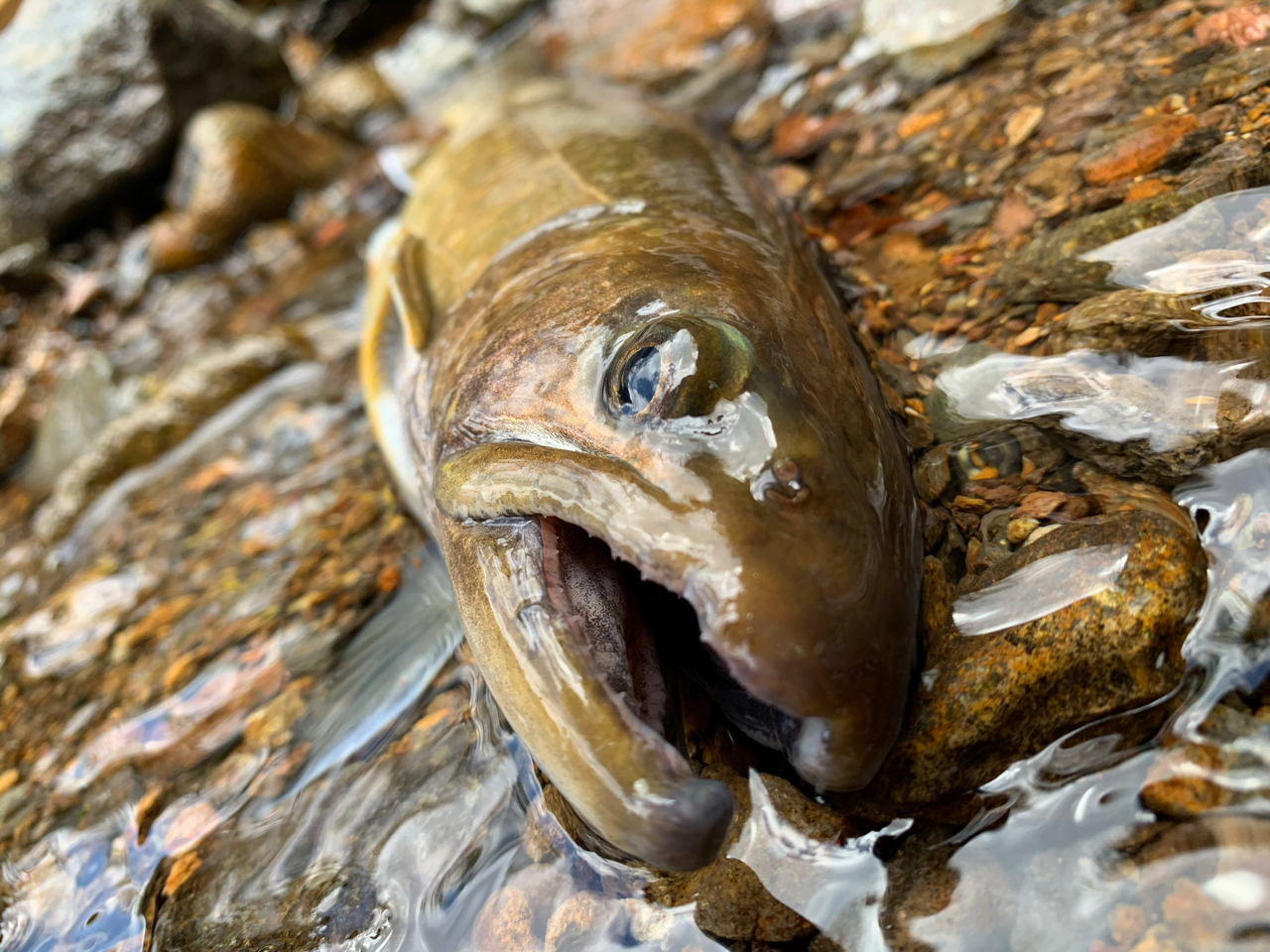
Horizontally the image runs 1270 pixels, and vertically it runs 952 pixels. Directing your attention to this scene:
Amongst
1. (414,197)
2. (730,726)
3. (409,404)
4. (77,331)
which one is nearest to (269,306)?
(414,197)

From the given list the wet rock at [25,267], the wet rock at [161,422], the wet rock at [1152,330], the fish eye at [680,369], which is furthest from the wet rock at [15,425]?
the wet rock at [1152,330]

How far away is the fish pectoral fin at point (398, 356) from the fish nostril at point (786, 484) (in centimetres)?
186

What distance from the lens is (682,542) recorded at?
1884 mm

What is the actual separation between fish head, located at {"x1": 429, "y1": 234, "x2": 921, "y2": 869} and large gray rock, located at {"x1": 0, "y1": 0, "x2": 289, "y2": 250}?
812cm

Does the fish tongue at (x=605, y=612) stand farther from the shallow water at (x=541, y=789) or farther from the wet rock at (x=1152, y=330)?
the wet rock at (x=1152, y=330)

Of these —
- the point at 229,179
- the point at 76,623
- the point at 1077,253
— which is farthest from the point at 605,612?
the point at 229,179

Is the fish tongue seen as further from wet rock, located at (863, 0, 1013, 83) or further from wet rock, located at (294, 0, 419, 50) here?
wet rock, located at (294, 0, 419, 50)

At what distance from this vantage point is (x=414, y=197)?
5520 millimetres

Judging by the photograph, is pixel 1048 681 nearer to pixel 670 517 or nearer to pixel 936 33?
pixel 670 517

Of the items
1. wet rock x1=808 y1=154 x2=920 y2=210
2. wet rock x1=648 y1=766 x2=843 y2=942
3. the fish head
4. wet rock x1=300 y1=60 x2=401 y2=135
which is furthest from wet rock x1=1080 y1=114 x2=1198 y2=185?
wet rock x1=300 y1=60 x2=401 y2=135

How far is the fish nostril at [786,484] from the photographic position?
6.27ft

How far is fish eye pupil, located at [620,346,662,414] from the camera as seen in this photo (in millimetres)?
2146

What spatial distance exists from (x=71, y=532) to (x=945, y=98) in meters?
5.63

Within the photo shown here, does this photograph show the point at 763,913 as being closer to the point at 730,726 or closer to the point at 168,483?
the point at 730,726
